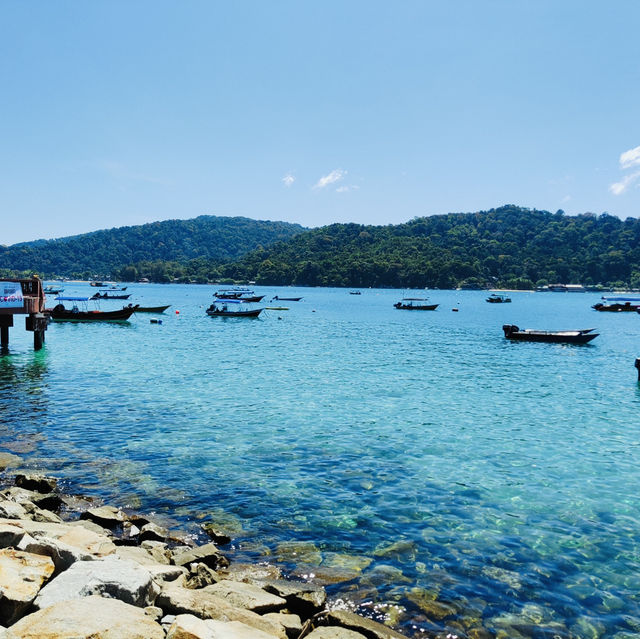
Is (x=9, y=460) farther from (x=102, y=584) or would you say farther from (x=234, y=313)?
(x=234, y=313)

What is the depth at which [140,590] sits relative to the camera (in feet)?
22.7

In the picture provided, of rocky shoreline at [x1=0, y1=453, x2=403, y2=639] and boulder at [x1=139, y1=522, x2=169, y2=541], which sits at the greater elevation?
rocky shoreline at [x1=0, y1=453, x2=403, y2=639]

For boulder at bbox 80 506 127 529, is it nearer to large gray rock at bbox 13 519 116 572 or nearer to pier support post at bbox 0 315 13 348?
large gray rock at bbox 13 519 116 572

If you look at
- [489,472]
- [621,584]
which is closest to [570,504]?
[489,472]

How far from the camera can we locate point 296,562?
33.3ft

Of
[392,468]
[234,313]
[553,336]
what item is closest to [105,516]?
[392,468]

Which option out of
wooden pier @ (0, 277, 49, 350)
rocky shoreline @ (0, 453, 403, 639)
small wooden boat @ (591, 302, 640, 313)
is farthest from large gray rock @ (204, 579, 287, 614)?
small wooden boat @ (591, 302, 640, 313)

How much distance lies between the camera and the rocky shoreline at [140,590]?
6008mm

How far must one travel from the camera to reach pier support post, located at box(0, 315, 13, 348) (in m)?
37.0

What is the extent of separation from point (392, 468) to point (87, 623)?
1078cm

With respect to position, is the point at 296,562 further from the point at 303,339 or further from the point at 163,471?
the point at 303,339

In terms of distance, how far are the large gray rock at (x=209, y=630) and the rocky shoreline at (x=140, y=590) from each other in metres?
0.01

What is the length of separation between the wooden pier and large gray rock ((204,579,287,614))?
33.1 m

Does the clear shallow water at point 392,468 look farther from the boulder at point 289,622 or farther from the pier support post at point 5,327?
the pier support post at point 5,327
